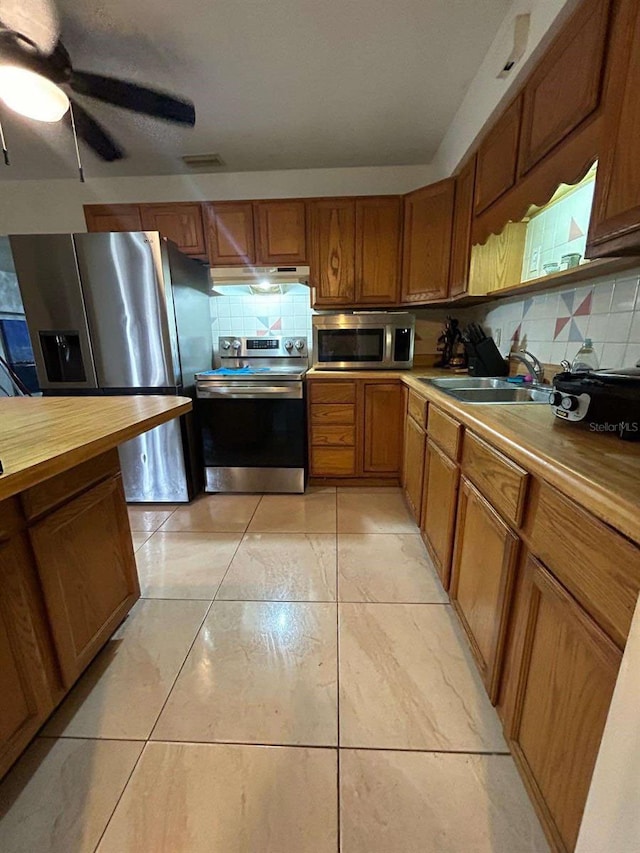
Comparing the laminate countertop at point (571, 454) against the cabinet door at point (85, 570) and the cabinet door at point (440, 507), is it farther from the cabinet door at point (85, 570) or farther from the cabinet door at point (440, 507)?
the cabinet door at point (85, 570)

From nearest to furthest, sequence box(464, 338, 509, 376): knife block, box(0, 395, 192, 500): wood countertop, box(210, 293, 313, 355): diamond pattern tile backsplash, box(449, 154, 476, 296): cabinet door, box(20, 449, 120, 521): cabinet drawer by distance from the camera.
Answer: box(0, 395, 192, 500): wood countertop < box(20, 449, 120, 521): cabinet drawer < box(449, 154, 476, 296): cabinet door < box(464, 338, 509, 376): knife block < box(210, 293, 313, 355): diamond pattern tile backsplash

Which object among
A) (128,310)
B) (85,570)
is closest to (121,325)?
(128,310)

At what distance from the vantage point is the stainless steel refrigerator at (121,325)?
86.2 inches

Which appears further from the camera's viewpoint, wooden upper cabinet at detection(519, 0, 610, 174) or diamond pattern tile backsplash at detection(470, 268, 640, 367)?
diamond pattern tile backsplash at detection(470, 268, 640, 367)

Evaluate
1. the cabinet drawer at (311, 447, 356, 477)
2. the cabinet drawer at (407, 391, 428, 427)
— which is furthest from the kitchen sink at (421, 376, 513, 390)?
the cabinet drawer at (311, 447, 356, 477)

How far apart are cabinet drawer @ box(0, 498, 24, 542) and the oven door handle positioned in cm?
166

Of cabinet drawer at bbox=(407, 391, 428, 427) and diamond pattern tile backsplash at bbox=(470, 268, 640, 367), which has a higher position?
diamond pattern tile backsplash at bbox=(470, 268, 640, 367)

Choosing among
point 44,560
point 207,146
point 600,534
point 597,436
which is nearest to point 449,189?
point 207,146

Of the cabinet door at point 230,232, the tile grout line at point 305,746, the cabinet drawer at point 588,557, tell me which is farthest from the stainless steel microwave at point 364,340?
the tile grout line at point 305,746

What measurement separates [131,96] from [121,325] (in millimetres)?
1186

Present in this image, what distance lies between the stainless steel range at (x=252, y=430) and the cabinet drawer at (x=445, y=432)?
107 cm

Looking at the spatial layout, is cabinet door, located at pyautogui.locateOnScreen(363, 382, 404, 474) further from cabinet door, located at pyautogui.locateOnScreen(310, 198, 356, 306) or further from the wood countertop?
the wood countertop

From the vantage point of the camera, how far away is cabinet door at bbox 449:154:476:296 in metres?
2.05

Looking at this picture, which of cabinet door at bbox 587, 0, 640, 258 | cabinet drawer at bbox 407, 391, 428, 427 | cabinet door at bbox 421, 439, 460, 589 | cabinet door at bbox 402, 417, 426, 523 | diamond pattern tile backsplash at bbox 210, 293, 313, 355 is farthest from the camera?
diamond pattern tile backsplash at bbox 210, 293, 313, 355
